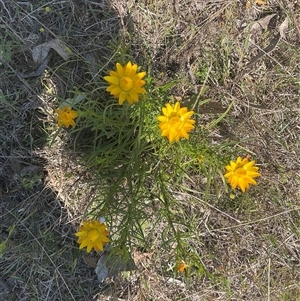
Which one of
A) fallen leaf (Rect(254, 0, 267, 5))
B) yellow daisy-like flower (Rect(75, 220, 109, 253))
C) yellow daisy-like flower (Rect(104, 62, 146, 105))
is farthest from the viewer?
fallen leaf (Rect(254, 0, 267, 5))

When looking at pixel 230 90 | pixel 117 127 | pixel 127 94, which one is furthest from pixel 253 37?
A: pixel 127 94

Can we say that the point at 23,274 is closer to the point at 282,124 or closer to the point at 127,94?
the point at 127,94

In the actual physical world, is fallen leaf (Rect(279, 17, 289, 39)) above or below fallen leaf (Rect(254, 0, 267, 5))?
below

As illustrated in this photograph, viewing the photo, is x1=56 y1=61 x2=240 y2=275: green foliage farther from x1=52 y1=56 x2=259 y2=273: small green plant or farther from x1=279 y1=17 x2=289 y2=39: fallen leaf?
x1=279 y1=17 x2=289 y2=39: fallen leaf

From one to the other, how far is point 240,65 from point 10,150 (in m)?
1.02

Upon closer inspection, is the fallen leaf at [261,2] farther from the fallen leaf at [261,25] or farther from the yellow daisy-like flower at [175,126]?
the yellow daisy-like flower at [175,126]

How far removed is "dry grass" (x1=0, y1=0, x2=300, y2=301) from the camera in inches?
67.1

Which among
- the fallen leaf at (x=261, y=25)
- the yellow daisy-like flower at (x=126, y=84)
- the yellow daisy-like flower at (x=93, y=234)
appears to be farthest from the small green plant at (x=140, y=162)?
the fallen leaf at (x=261, y=25)

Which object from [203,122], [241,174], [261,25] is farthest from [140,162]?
[261,25]

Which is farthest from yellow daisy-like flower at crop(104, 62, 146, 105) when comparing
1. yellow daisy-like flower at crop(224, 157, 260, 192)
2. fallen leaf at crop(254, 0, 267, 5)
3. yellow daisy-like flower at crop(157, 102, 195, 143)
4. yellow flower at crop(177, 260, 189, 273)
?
fallen leaf at crop(254, 0, 267, 5)

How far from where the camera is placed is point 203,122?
5.54 ft

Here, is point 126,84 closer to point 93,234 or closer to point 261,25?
point 93,234

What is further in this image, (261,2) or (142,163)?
(261,2)

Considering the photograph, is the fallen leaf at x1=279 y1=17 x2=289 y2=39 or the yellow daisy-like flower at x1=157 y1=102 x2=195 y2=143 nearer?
the yellow daisy-like flower at x1=157 y1=102 x2=195 y2=143
